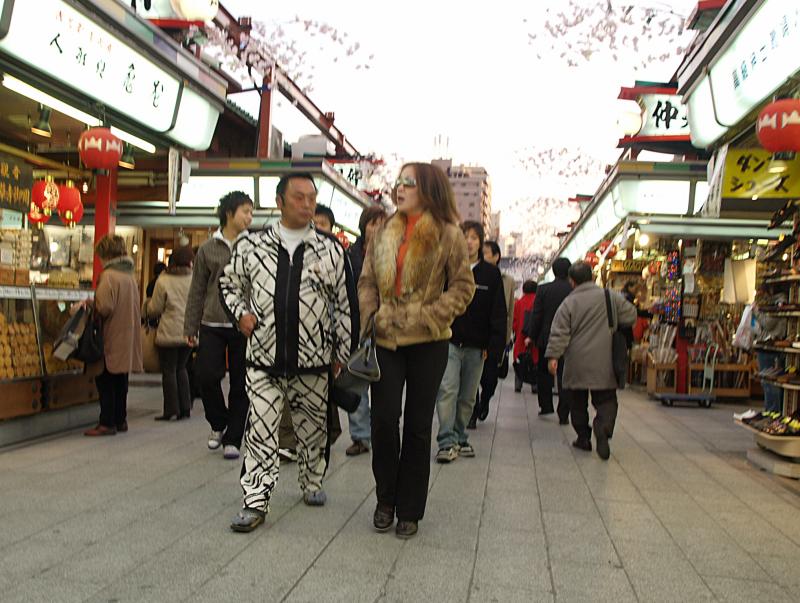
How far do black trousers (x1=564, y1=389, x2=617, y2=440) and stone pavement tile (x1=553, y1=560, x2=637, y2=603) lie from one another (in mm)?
3231

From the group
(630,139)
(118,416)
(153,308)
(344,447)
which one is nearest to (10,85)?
(153,308)

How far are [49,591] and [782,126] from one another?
5.45 m

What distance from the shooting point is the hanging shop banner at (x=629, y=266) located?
16.1 m

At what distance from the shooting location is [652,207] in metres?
12.2

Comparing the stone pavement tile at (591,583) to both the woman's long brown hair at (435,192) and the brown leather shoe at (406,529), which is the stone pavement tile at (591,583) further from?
the woman's long brown hair at (435,192)

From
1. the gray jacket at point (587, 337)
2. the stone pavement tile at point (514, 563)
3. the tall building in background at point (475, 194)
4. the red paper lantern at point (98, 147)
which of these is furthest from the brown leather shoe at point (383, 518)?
the tall building in background at point (475, 194)

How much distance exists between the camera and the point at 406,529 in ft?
12.7

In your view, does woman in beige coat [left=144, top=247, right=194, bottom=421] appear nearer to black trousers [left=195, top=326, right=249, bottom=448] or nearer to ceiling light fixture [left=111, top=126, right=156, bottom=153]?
black trousers [left=195, top=326, right=249, bottom=448]

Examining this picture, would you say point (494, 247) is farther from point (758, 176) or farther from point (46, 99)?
point (46, 99)

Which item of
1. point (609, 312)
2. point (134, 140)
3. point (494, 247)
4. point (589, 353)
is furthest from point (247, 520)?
point (134, 140)

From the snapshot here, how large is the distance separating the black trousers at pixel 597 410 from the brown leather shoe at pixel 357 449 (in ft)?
6.69

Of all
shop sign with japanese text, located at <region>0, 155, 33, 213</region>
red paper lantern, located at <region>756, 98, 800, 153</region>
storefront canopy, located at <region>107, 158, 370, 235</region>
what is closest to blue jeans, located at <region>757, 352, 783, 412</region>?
red paper lantern, located at <region>756, 98, 800, 153</region>

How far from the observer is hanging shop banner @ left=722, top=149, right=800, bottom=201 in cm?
655

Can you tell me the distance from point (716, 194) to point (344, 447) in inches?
167
